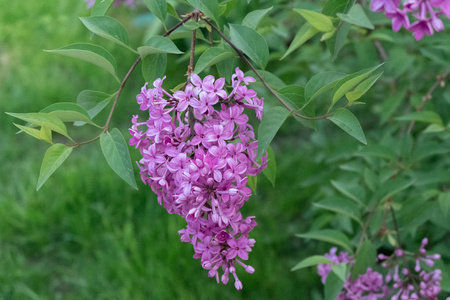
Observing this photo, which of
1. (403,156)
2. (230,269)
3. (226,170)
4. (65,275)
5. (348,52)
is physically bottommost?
(65,275)

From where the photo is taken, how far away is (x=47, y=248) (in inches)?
103

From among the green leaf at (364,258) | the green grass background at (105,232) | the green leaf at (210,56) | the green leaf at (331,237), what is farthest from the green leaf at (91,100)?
the green grass background at (105,232)

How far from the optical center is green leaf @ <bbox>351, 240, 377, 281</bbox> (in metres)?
1.52

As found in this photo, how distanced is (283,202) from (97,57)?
1.99m

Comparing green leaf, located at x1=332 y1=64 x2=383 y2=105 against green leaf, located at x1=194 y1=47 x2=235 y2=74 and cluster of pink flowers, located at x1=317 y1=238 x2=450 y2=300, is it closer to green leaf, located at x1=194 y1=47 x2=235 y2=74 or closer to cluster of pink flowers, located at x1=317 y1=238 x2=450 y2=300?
green leaf, located at x1=194 y1=47 x2=235 y2=74

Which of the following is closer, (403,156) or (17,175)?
(403,156)

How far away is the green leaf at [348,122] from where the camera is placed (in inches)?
38.1

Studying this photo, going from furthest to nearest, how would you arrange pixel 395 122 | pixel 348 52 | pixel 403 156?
pixel 348 52 < pixel 395 122 < pixel 403 156

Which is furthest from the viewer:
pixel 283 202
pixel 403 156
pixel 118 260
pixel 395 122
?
pixel 283 202

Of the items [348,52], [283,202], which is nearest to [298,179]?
[283,202]

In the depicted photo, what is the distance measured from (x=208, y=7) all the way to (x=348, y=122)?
328 millimetres

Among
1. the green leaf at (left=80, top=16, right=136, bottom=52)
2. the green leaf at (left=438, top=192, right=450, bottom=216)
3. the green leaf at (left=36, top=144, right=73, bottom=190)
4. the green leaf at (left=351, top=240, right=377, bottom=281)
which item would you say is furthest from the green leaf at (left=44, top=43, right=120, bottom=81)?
the green leaf at (left=438, top=192, right=450, bottom=216)

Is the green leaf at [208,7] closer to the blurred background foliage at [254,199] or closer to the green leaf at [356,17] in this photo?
the green leaf at [356,17]

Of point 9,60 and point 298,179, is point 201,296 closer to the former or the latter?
point 298,179
